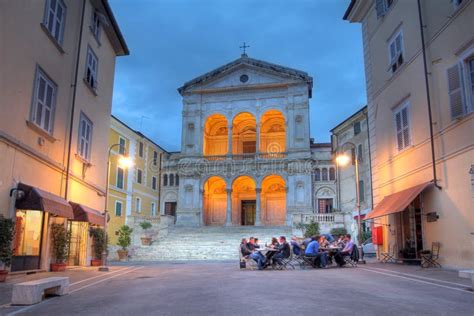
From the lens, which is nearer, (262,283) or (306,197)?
(262,283)

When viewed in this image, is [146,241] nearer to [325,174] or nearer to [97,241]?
[97,241]

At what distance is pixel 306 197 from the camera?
40.9 metres

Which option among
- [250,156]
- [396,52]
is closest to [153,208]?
[250,156]

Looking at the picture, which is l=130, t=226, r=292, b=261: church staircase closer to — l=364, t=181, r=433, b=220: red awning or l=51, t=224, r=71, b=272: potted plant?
l=364, t=181, r=433, b=220: red awning

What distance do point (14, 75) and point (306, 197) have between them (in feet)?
104

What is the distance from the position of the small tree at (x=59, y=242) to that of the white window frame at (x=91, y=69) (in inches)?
239

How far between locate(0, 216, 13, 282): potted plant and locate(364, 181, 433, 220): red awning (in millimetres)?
11474

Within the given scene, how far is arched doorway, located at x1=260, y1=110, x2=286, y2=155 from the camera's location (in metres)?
47.2

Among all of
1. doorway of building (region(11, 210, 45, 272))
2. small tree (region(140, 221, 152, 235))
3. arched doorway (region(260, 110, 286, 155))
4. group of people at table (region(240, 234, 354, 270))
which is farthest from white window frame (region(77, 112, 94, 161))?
arched doorway (region(260, 110, 286, 155))

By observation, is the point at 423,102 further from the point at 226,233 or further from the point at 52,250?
the point at 226,233

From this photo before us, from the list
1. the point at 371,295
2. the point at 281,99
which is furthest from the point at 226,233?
the point at 371,295

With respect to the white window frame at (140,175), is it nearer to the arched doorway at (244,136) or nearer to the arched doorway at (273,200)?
the arched doorway at (244,136)

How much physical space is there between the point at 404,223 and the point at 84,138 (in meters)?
13.2

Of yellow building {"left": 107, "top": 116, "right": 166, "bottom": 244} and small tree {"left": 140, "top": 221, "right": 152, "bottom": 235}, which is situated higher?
yellow building {"left": 107, "top": 116, "right": 166, "bottom": 244}
